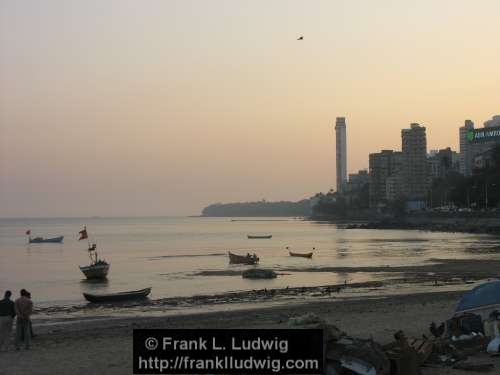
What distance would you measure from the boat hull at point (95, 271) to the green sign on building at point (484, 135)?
471 feet

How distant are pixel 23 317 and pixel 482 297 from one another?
12166mm

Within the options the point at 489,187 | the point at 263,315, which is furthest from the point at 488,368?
the point at 489,187

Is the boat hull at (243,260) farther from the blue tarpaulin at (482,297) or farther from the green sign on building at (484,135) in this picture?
the green sign on building at (484,135)

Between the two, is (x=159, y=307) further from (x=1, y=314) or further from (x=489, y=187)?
(x=489, y=187)

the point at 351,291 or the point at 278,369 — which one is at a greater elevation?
the point at 278,369

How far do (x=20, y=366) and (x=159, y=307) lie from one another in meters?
18.2

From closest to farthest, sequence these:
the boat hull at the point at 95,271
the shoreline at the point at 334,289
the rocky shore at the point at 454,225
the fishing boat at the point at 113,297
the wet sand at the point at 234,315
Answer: the wet sand at the point at 234,315 → the shoreline at the point at 334,289 → the fishing boat at the point at 113,297 → the boat hull at the point at 95,271 → the rocky shore at the point at 454,225

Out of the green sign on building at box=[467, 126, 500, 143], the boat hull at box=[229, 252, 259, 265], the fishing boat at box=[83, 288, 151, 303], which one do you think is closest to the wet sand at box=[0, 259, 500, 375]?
the fishing boat at box=[83, 288, 151, 303]

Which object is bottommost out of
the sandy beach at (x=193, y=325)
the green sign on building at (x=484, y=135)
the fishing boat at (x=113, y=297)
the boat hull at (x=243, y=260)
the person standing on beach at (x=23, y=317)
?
the boat hull at (x=243, y=260)

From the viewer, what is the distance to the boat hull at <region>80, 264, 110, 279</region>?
50688 mm

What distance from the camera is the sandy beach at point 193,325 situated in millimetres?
14758

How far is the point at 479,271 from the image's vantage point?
164ft

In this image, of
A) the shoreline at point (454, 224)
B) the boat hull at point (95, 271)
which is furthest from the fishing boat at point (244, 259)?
the shoreline at point (454, 224)

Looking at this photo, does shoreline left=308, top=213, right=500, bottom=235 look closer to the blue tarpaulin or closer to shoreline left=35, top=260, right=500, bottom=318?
shoreline left=35, top=260, right=500, bottom=318
